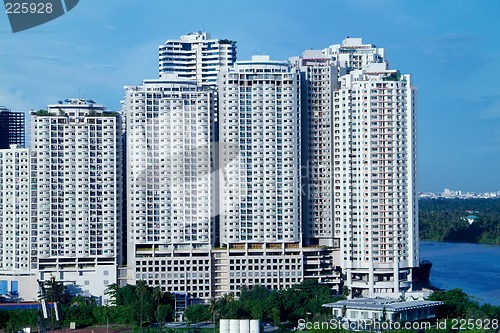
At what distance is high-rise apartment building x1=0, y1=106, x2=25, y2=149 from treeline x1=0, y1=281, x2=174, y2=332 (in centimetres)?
553

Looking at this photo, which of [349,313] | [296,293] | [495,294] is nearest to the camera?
[349,313]

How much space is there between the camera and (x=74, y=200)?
13102mm

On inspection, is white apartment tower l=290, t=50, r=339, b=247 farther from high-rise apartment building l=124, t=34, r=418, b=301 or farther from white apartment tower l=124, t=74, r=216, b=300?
white apartment tower l=124, t=74, r=216, b=300

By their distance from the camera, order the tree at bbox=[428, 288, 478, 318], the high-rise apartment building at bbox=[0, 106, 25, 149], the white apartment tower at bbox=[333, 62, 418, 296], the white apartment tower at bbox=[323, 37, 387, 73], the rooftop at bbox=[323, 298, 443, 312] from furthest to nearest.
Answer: the high-rise apartment building at bbox=[0, 106, 25, 149] < the white apartment tower at bbox=[323, 37, 387, 73] < the white apartment tower at bbox=[333, 62, 418, 296] < the tree at bbox=[428, 288, 478, 318] < the rooftop at bbox=[323, 298, 443, 312]

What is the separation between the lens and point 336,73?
13719 mm

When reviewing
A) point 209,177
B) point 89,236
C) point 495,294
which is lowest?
point 495,294

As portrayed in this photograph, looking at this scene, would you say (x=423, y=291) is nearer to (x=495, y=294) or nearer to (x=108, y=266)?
(x=495, y=294)

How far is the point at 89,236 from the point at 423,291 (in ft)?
15.5

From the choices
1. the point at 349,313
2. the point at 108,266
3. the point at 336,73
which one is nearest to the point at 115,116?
the point at 108,266

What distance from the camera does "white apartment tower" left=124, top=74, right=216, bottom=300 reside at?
42.7 feet

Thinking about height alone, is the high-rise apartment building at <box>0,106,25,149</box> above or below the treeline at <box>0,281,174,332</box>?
above

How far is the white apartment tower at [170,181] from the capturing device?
13023 millimetres

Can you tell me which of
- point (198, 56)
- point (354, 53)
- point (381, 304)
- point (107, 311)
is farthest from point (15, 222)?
point (198, 56)

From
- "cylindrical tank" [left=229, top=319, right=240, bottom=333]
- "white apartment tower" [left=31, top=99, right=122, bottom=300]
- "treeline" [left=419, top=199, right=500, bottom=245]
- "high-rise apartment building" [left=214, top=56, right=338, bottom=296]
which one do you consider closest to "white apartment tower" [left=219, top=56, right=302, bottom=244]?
"high-rise apartment building" [left=214, top=56, right=338, bottom=296]
